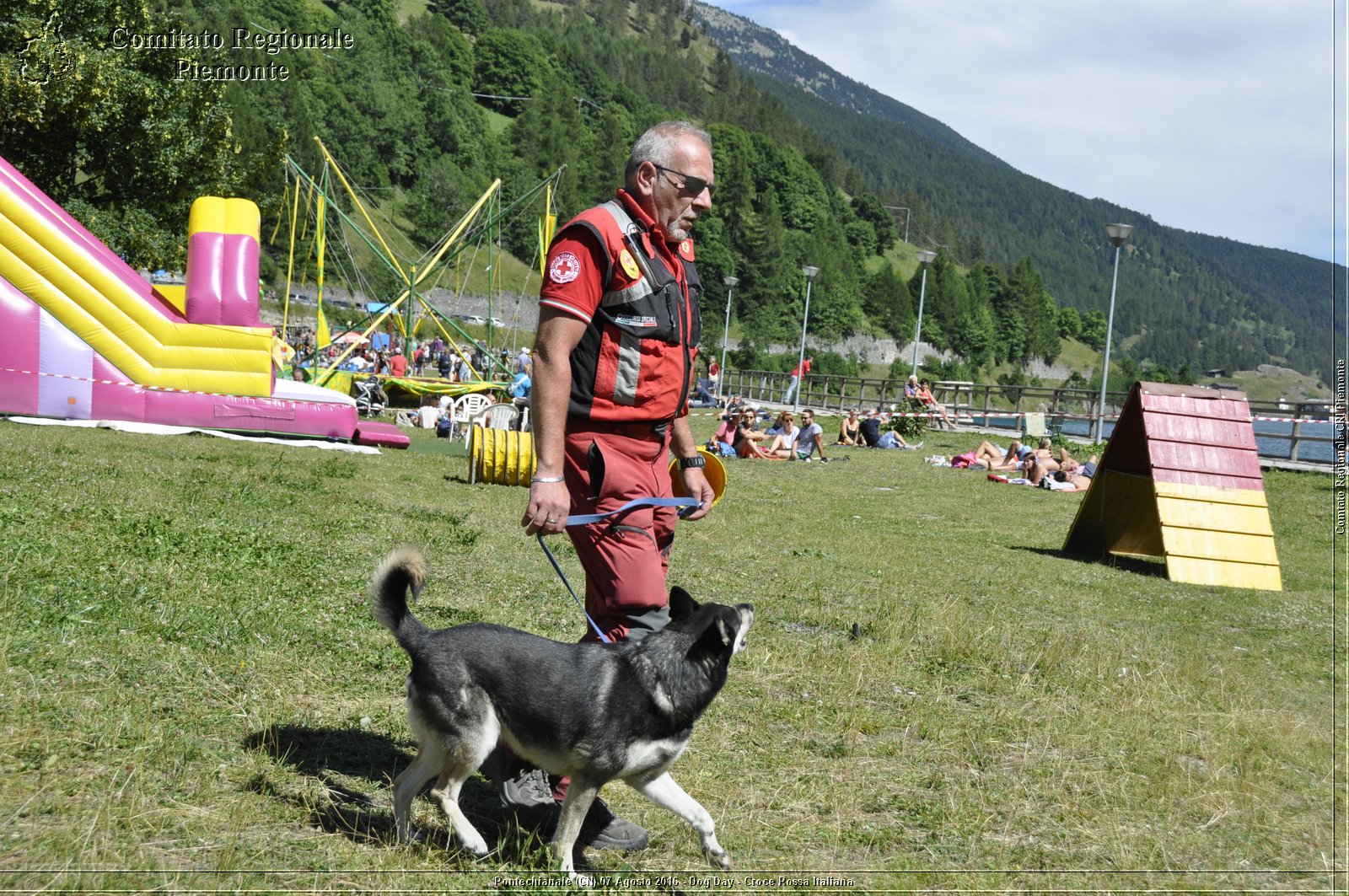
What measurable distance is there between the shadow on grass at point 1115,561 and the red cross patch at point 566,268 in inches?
413

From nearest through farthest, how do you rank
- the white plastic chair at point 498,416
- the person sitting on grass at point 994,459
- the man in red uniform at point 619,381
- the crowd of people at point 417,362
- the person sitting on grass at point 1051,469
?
the man in red uniform at point 619,381 → the white plastic chair at point 498,416 → the person sitting on grass at point 1051,469 → the person sitting on grass at point 994,459 → the crowd of people at point 417,362

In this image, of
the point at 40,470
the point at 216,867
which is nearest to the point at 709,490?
the point at 216,867

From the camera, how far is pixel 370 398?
29.3 meters

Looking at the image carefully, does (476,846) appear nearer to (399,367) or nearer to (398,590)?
(398,590)

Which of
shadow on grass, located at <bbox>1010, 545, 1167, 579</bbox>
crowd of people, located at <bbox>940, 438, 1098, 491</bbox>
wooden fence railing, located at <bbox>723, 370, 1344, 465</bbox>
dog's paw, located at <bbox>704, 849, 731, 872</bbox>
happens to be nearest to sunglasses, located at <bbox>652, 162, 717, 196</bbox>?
dog's paw, located at <bbox>704, 849, 731, 872</bbox>

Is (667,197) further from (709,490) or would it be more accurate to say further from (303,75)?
(303,75)

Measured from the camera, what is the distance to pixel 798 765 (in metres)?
5.11

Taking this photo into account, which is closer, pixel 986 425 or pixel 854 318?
pixel 986 425

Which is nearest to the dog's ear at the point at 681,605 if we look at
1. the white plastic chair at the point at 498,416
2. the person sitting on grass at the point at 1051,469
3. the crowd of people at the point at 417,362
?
the white plastic chair at the point at 498,416

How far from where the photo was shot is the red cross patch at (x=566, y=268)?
3.92 meters

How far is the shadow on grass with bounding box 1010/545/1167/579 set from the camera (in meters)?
12.8

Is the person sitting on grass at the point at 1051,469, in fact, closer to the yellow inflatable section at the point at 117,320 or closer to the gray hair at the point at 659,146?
the yellow inflatable section at the point at 117,320

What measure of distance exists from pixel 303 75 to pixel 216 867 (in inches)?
4762

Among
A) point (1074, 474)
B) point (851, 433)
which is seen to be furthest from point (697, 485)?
point (851, 433)
